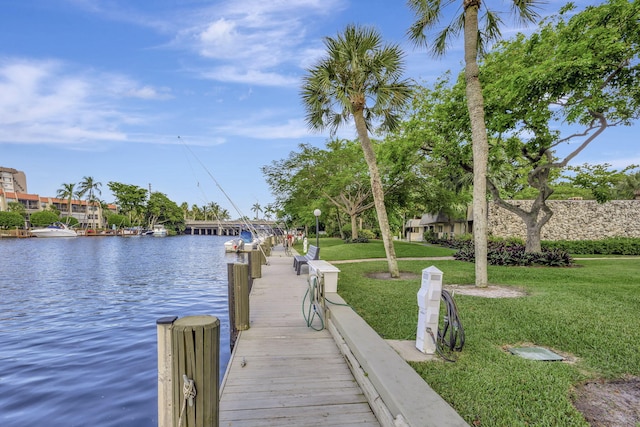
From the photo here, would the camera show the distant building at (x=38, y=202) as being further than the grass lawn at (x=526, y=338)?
Answer: Yes

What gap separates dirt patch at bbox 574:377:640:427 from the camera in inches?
127

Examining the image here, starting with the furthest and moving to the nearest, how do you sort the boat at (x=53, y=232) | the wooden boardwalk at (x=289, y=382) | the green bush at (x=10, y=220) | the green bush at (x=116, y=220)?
the green bush at (x=116, y=220) → the boat at (x=53, y=232) → the green bush at (x=10, y=220) → the wooden boardwalk at (x=289, y=382)

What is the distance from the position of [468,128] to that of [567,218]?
15652mm

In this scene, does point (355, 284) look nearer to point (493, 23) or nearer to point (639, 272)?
point (493, 23)

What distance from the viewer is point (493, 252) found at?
16156 millimetres

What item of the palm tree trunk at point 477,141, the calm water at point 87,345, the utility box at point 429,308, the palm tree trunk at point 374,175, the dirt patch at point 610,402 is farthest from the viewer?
the palm tree trunk at point 374,175

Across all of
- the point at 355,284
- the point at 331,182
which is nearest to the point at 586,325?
the point at 355,284

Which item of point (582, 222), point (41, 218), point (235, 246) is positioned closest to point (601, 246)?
point (582, 222)

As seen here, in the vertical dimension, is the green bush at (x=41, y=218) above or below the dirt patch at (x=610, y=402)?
above

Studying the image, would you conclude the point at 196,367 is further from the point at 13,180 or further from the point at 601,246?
the point at 13,180

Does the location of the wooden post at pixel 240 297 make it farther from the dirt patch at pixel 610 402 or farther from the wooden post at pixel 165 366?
the dirt patch at pixel 610 402

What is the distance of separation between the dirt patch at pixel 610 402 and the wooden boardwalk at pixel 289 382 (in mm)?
2124

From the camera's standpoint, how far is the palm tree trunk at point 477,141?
9.70 meters

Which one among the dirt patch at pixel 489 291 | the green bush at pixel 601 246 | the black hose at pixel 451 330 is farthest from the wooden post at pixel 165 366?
the green bush at pixel 601 246
